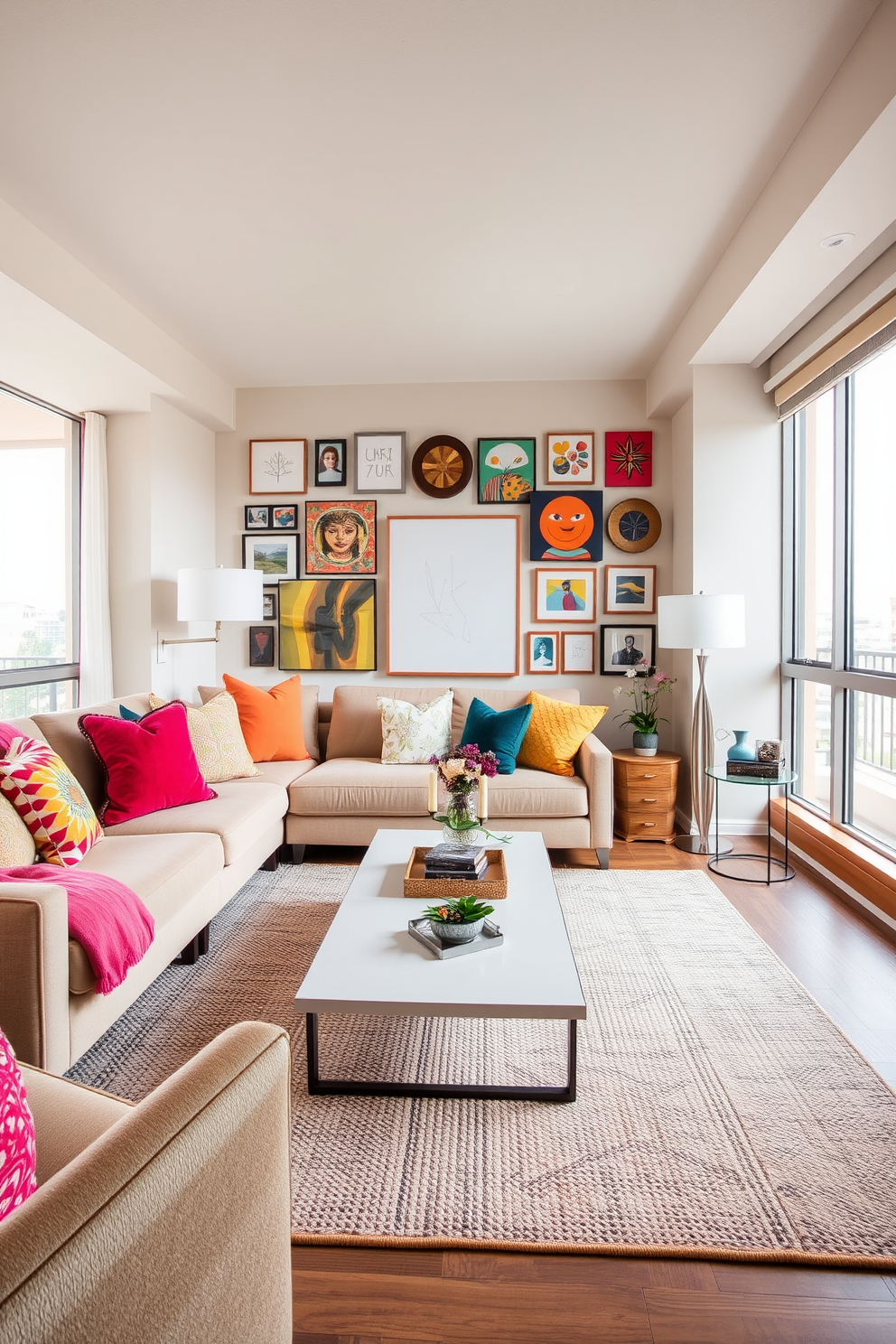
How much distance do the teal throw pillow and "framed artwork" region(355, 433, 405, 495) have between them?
172cm

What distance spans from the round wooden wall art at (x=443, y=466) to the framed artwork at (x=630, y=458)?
2.95 feet

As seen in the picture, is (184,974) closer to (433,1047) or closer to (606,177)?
(433,1047)

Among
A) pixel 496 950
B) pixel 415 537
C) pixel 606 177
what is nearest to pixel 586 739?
pixel 415 537

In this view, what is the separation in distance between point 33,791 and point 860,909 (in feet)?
10.3

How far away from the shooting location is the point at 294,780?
3.86 meters

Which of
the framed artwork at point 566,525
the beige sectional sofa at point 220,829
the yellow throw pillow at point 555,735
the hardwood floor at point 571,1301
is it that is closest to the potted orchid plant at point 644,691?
the beige sectional sofa at point 220,829

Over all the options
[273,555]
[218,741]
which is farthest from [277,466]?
[218,741]

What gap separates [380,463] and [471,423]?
65cm

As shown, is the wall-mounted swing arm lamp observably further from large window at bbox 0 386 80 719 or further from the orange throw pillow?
large window at bbox 0 386 80 719

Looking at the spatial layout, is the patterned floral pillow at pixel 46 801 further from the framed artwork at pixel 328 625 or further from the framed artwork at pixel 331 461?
the framed artwork at pixel 331 461

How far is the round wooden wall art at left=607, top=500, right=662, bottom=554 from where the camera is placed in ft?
15.9

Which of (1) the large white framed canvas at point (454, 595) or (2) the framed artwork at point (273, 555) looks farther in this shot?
(2) the framed artwork at point (273, 555)

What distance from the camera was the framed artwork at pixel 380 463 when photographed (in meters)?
4.96

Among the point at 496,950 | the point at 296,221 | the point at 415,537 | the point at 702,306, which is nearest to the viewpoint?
the point at 496,950
